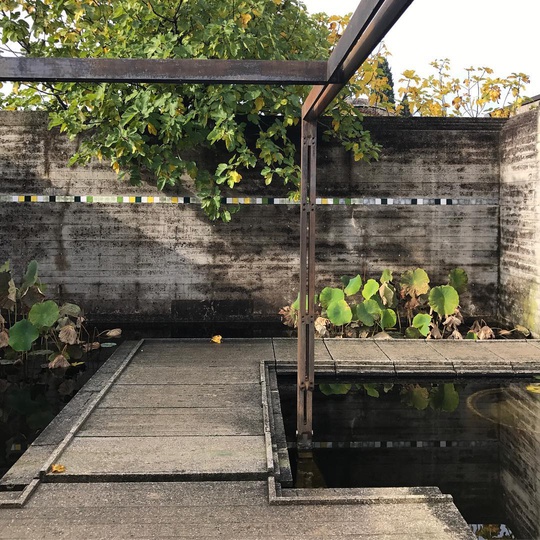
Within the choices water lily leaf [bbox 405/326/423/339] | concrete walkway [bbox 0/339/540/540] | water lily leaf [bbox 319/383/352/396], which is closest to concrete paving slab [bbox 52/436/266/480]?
concrete walkway [bbox 0/339/540/540]

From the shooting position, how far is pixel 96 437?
4.08 metres

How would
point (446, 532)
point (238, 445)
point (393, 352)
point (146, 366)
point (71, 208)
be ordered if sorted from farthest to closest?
point (71, 208) → point (393, 352) → point (146, 366) → point (238, 445) → point (446, 532)

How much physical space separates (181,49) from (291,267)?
2.85 m

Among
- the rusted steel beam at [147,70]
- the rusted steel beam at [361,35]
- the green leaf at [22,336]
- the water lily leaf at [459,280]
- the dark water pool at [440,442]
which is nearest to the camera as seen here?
the rusted steel beam at [361,35]

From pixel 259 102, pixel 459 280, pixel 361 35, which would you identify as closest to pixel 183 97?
pixel 259 102

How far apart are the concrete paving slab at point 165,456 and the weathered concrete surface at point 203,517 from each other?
16 centimetres

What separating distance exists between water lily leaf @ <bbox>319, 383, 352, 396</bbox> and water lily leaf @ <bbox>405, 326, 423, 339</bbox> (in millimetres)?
1825

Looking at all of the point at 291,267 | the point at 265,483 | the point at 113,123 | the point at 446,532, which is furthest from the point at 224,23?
the point at 446,532

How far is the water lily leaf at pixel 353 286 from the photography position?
7.59 metres

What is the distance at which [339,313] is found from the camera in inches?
282

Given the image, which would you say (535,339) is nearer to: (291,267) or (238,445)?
(291,267)

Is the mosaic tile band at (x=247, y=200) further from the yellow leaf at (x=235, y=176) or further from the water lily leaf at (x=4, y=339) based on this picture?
the water lily leaf at (x=4, y=339)

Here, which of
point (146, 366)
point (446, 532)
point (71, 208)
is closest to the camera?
point (446, 532)

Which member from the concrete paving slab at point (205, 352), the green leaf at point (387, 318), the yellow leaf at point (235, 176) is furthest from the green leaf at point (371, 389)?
the yellow leaf at point (235, 176)
